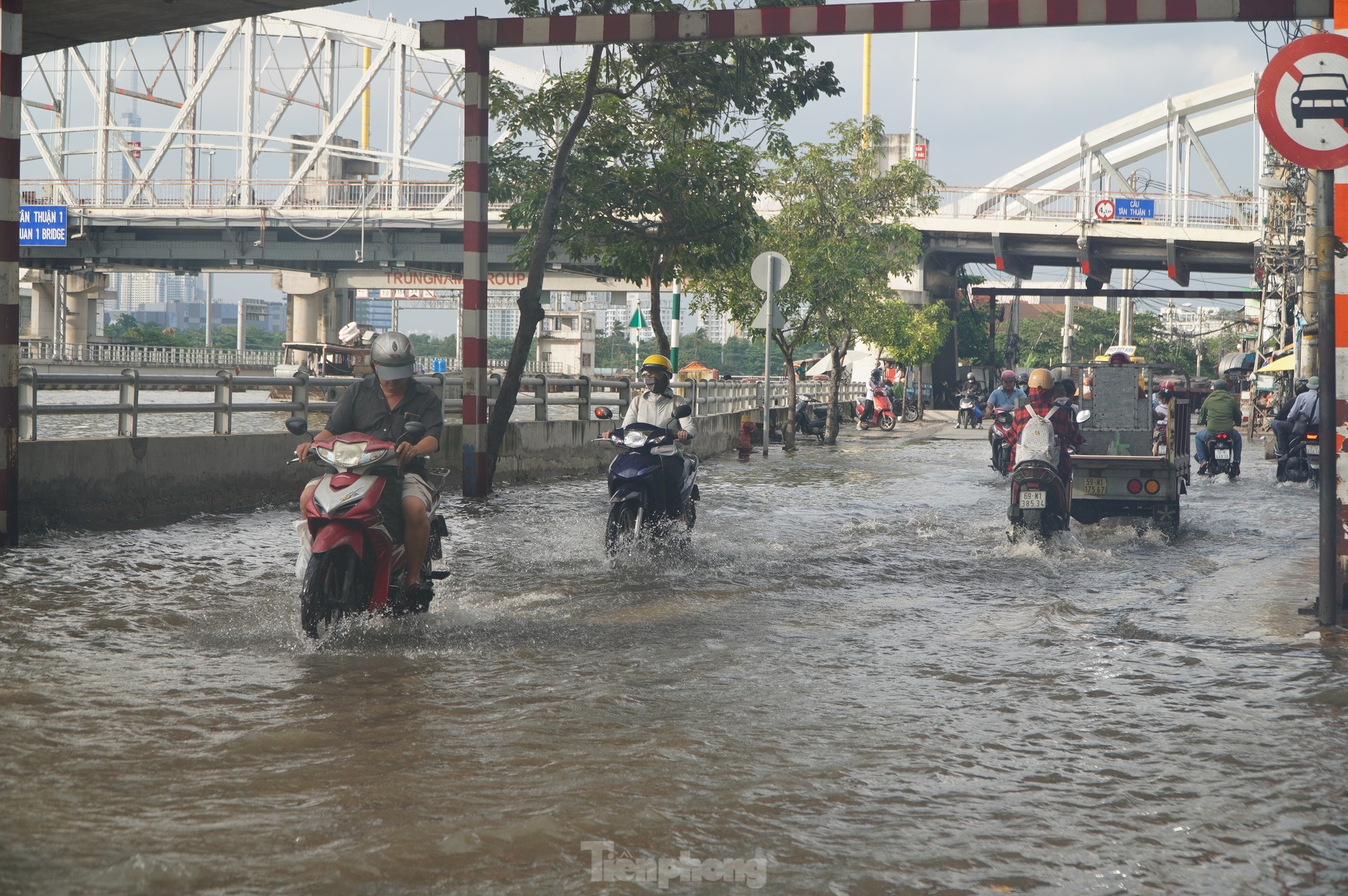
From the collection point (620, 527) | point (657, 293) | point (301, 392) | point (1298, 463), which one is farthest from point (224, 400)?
point (1298, 463)

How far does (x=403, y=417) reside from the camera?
6809mm

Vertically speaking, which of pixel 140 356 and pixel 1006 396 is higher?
pixel 140 356

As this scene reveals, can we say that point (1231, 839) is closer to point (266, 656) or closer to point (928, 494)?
point (266, 656)

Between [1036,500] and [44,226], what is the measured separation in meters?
49.1

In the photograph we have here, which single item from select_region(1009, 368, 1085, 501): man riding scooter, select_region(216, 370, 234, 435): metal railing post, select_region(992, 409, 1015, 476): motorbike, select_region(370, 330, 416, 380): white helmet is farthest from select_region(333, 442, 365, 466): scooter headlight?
select_region(992, 409, 1015, 476): motorbike

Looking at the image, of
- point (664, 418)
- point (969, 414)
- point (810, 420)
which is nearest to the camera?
point (664, 418)

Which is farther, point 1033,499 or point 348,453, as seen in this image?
point 1033,499

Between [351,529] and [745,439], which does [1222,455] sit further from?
[351,529]

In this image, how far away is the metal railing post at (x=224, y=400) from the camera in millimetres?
12180

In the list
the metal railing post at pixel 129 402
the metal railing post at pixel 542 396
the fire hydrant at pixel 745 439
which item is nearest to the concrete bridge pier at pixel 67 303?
the fire hydrant at pixel 745 439

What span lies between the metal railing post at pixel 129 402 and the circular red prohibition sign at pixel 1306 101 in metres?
8.64

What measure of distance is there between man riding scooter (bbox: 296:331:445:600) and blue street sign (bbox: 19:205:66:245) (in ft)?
160

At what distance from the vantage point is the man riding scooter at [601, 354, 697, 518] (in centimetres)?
1005

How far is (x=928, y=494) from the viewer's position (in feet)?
Result: 51.8
